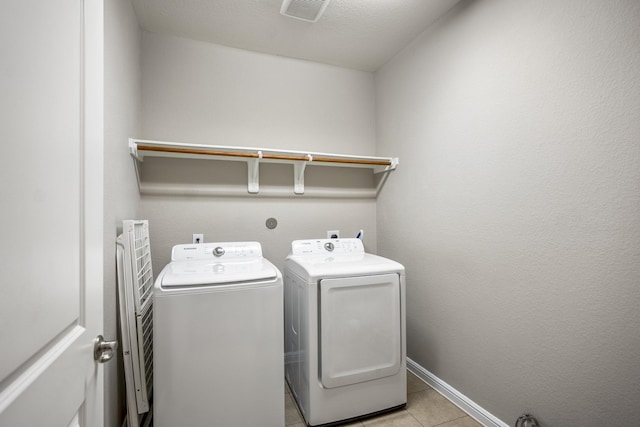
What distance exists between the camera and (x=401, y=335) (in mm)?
1754

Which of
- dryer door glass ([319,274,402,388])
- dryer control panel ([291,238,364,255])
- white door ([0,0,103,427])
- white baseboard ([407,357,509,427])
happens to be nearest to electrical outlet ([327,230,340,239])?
dryer control panel ([291,238,364,255])

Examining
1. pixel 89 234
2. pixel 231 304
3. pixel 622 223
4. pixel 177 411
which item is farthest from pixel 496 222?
pixel 177 411

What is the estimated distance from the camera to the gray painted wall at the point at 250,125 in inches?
83.3

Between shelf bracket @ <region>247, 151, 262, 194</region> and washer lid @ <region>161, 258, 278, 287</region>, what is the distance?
0.65m

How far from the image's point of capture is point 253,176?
89.4 inches

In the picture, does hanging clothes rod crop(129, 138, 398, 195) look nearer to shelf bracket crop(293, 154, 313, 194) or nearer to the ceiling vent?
shelf bracket crop(293, 154, 313, 194)

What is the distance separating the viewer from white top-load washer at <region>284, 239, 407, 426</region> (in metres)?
1.61

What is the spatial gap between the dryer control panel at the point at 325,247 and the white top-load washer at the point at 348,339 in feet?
1.02

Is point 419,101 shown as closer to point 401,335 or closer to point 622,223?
point 622,223

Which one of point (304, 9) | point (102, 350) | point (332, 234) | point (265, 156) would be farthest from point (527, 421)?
point (304, 9)

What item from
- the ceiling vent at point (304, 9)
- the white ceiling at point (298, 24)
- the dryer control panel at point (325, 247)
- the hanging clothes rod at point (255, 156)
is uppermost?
the white ceiling at point (298, 24)

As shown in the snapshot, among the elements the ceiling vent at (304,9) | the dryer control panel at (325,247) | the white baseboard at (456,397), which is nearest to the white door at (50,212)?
the ceiling vent at (304,9)

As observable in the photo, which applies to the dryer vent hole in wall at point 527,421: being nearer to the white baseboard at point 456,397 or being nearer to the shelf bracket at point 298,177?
the white baseboard at point 456,397

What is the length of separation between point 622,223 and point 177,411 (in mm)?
2118
